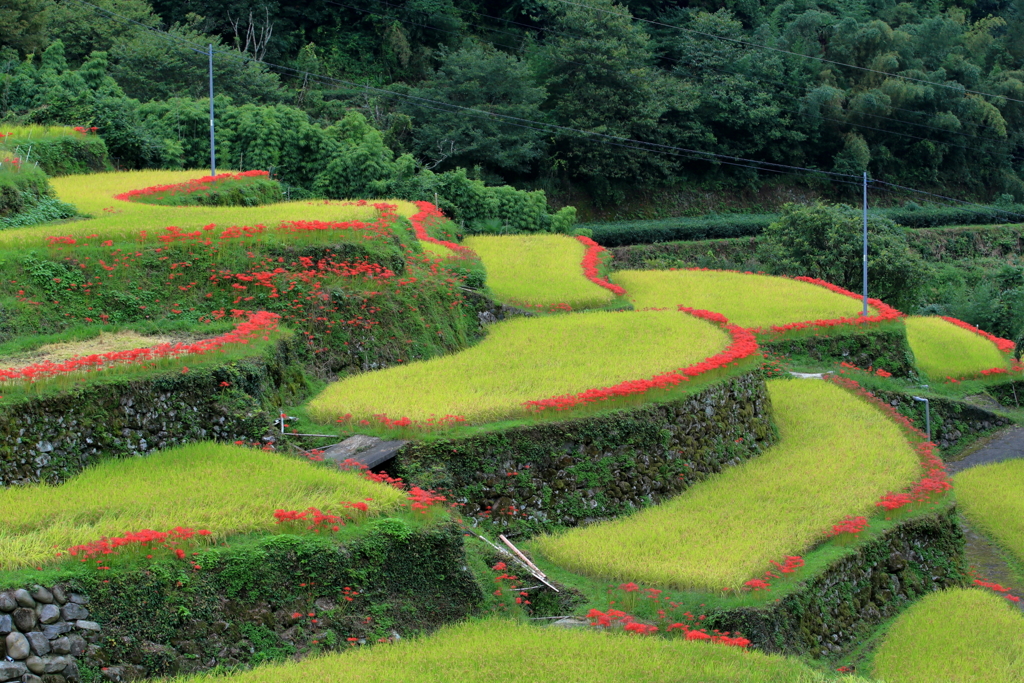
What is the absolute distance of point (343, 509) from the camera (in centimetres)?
955

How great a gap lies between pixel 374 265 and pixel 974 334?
1621 centimetres

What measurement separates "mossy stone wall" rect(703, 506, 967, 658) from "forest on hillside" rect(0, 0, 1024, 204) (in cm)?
1821

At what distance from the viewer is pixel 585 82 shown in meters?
38.8

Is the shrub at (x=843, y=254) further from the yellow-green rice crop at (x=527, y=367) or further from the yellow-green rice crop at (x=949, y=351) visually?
the yellow-green rice crop at (x=527, y=367)

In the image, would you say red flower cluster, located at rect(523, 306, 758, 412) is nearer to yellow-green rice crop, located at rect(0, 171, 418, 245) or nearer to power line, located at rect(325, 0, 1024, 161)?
yellow-green rice crop, located at rect(0, 171, 418, 245)

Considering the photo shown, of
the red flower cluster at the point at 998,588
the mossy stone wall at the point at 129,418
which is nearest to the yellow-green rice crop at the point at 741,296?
the red flower cluster at the point at 998,588

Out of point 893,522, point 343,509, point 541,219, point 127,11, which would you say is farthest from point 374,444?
point 127,11

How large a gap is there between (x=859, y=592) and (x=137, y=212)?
41.7 feet

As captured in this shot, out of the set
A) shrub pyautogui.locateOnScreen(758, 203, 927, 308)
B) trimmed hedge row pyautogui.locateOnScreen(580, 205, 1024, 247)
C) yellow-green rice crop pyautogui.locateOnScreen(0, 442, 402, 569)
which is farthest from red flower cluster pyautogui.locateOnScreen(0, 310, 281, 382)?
trimmed hedge row pyautogui.locateOnScreen(580, 205, 1024, 247)

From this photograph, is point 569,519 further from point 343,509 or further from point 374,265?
point 374,265

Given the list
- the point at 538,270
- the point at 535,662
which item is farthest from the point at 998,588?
the point at 538,270

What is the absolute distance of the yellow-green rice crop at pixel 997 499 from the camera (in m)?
Result: 15.4

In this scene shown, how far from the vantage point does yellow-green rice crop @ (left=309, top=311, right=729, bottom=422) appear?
12895mm

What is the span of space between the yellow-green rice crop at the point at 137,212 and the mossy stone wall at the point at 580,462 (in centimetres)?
641
